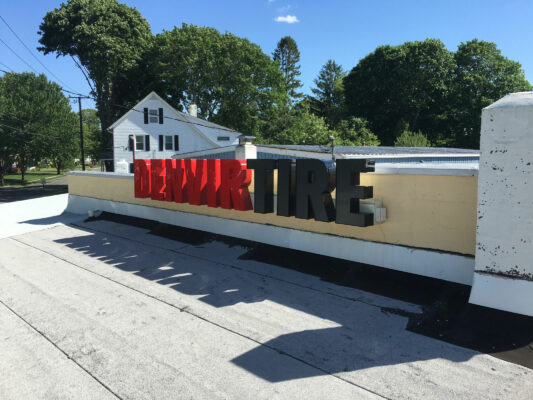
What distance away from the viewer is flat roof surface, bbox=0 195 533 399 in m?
5.09

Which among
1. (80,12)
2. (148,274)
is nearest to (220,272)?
(148,274)

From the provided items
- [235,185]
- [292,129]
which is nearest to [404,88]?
[292,129]

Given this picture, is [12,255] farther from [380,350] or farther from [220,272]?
[380,350]

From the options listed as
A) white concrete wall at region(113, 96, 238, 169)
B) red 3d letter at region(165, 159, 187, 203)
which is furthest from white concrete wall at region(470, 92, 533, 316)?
white concrete wall at region(113, 96, 238, 169)

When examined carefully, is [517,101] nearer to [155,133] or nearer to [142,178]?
[142,178]

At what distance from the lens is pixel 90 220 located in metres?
17.9

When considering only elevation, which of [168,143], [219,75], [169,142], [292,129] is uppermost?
[219,75]

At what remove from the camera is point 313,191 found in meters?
9.47

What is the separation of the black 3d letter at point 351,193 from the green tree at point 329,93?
221 ft

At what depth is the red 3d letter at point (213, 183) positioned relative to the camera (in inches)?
488

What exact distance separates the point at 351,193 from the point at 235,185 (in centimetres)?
423

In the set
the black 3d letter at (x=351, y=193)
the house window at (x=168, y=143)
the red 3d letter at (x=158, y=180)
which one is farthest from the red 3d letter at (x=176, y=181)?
the house window at (x=168, y=143)

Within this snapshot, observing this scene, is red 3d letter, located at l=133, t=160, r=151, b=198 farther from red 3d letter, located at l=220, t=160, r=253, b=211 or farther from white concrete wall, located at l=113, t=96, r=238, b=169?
white concrete wall, located at l=113, t=96, r=238, b=169

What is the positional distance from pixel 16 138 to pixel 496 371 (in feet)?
212
